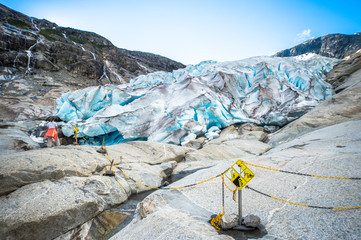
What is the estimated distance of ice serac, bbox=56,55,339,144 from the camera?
1102 centimetres

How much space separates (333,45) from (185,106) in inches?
2056

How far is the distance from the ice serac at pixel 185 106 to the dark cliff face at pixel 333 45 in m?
37.7

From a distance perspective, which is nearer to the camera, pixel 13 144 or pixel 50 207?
pixel 50 207

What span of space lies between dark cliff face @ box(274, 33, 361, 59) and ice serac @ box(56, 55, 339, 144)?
37665 mm

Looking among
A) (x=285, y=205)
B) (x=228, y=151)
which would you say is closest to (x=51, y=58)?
(x=228, y=151)

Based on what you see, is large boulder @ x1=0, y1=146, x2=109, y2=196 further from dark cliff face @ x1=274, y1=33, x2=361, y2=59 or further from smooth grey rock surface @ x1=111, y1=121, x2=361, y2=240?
dark cliff face @ x1=274, y1=33, x2=361, y2=59

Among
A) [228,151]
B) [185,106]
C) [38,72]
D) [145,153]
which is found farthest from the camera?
[38,72]

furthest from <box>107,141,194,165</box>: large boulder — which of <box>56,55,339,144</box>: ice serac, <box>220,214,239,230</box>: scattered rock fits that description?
<box>220,214,239,230</box>: scattered rock

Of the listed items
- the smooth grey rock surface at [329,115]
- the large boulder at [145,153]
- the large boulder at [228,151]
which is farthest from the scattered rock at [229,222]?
the smooth grey rock surface at [329,115]

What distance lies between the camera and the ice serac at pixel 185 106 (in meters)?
11.0

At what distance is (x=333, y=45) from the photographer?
141ft

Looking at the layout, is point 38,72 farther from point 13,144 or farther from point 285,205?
point 285,205

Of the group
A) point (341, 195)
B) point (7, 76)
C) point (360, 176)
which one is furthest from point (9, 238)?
point (7, 76)

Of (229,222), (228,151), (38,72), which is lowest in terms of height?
(228,151)
